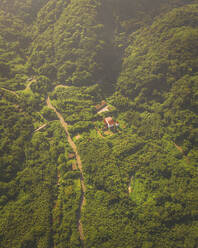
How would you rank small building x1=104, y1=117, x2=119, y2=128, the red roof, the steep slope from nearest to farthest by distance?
the steep slope < small building x1=104, y1=117, x2=119, y2=128 < the red roof

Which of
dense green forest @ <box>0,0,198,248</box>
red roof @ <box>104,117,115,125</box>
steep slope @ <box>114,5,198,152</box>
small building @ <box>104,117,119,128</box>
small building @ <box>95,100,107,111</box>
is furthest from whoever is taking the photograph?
small building @ <box>95,100,107,111</box>

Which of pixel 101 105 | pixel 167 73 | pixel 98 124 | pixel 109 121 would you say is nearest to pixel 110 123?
pixel 109 121

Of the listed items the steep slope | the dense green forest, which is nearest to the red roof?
the dense green forest

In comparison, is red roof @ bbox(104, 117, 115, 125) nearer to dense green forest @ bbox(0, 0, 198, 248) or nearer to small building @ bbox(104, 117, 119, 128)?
small building @ bbox(104, 117, 119, 128)

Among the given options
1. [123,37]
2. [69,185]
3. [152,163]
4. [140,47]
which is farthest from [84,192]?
[123,37]

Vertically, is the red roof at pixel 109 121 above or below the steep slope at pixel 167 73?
below

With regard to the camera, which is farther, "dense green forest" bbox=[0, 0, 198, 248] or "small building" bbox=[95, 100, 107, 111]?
"small building" bbox=[95, 100, 107, 111]

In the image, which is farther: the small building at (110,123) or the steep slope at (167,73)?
the small building at (110,123)

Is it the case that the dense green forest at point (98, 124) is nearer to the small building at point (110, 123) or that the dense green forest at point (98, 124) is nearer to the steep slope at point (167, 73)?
the steep slope at point (167, 73)

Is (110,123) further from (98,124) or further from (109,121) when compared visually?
(98,124)

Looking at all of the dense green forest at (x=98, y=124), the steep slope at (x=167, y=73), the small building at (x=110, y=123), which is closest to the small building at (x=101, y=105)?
the dense green forest at (x=98, y=124)
